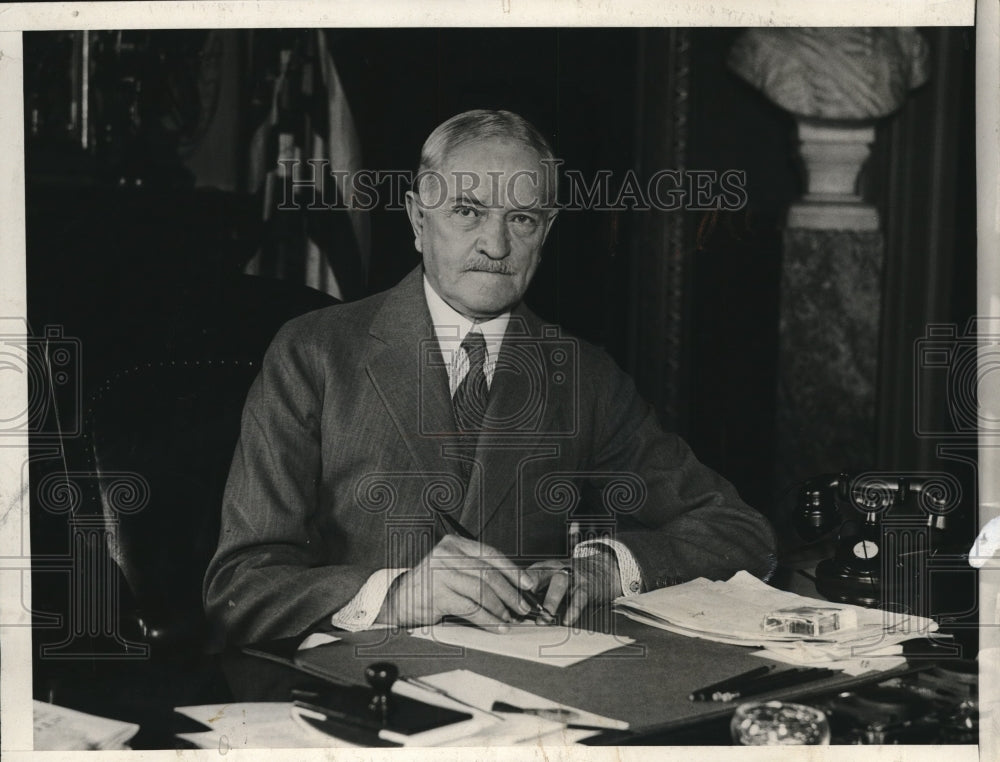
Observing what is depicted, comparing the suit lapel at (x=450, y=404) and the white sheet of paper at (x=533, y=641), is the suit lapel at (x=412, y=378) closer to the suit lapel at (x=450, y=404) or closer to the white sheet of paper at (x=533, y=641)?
the suit lapel at (x=450, y=404)

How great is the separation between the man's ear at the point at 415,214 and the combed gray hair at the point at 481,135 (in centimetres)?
5

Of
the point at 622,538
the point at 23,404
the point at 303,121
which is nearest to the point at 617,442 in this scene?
the point at 622,538

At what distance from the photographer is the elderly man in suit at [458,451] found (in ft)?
8.75

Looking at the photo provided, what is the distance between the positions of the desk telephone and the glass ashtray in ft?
1.54

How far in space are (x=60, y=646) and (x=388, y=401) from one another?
996 mm

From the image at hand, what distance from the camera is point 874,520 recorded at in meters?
2.81

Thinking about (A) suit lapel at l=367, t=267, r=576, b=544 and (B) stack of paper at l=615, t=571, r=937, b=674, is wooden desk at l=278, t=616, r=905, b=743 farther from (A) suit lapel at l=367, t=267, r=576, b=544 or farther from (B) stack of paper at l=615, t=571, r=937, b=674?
(A) suit lapel at l=367, t=267, r=576, b=544

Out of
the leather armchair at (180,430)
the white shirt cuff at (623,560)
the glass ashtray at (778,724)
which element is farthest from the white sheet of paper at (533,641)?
the leather armchair at (180,430)

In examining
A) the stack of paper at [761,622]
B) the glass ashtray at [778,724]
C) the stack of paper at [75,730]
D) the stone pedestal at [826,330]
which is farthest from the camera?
the stone pedestal at [826,330]

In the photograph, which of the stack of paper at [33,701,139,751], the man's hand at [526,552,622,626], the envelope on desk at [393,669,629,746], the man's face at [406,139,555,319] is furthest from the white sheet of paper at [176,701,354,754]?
the man's face at [406,139,555,319]

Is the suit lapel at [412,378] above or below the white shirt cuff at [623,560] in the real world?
above

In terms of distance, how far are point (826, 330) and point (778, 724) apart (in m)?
0.95

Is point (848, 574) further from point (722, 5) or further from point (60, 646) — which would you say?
point (60, 646)

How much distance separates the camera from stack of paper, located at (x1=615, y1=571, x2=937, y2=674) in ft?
8.36
